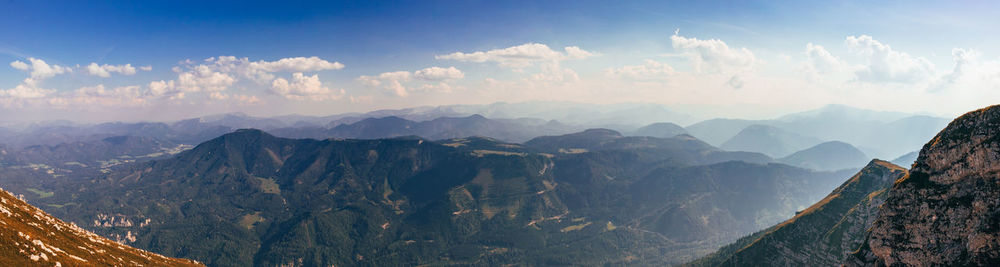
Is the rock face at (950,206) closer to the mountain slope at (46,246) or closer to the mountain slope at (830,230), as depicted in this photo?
the mountain slope at (830,230)

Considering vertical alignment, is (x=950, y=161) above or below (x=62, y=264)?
above

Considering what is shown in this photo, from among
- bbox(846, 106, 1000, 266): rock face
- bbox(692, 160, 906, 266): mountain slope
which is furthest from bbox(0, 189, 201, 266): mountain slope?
bbox(692, 160, 906, 266): mountain slope

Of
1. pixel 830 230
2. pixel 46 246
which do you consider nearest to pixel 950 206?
pixel 830 230

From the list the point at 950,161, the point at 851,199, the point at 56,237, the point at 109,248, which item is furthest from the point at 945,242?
the point at 109,248

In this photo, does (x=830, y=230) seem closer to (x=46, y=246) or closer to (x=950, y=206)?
(x=950, y=206)

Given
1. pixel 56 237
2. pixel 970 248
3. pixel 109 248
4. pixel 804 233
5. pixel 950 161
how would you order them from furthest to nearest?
pixel 804 233 < pixel 109 248 < pixel 56 237 < pixel 950 161 < pixel 970 248

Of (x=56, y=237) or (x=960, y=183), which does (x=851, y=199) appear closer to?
(x=960, y=183)
